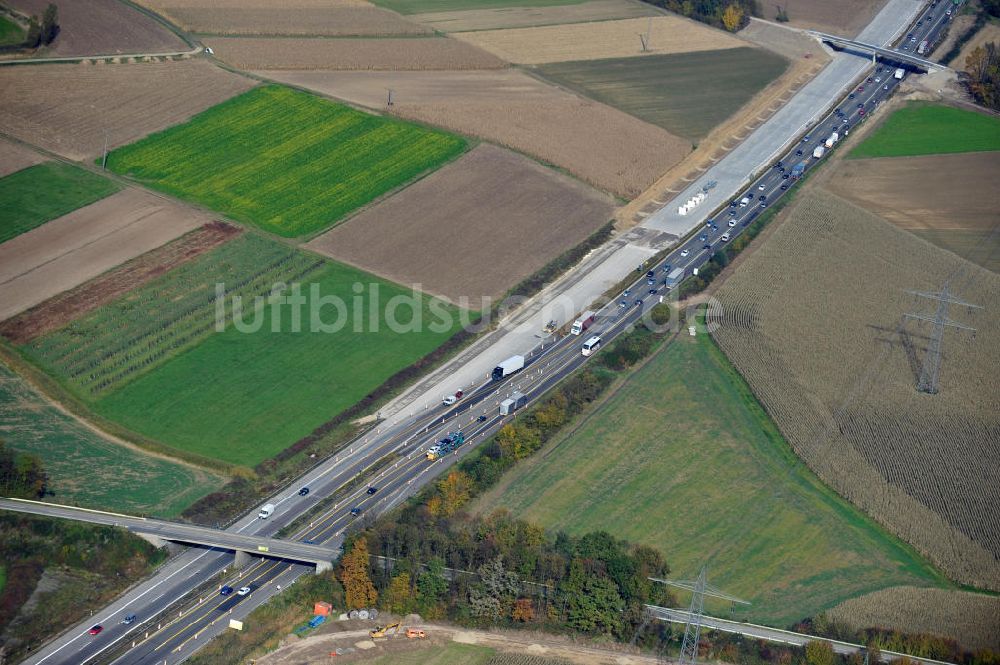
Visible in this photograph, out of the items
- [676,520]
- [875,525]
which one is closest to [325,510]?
[676,520]

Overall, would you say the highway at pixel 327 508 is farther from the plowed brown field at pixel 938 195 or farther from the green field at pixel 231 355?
the plowed brown field at pixel 938 195

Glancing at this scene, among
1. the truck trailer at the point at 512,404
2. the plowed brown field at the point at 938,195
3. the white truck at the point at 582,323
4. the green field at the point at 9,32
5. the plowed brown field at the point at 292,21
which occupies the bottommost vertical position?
the truck trailer at the point at 512,404

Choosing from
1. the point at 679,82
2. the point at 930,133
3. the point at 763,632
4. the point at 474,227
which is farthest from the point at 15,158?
the point at 930,133

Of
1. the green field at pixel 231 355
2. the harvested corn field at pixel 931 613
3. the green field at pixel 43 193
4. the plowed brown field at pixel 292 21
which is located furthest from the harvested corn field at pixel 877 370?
the plowed brown field at pixel 292 21

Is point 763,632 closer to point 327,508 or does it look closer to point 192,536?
point 327,508

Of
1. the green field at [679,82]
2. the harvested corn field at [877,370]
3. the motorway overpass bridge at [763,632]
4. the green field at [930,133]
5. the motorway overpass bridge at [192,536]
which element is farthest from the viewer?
the green field at [679,82]

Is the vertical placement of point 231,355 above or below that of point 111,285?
below

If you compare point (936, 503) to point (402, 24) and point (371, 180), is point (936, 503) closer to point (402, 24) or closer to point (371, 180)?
point (371, 180)
